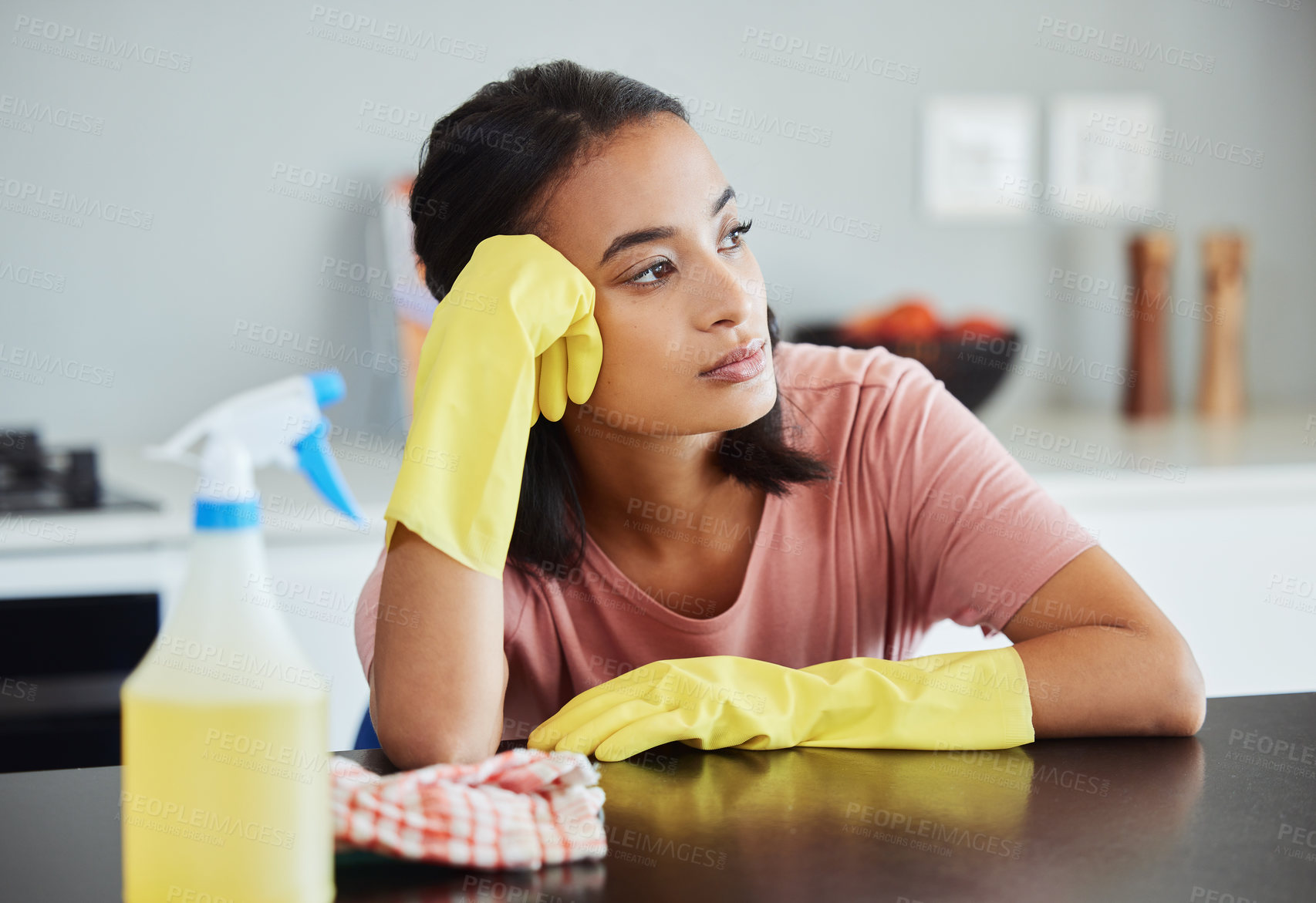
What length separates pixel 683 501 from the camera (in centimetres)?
127

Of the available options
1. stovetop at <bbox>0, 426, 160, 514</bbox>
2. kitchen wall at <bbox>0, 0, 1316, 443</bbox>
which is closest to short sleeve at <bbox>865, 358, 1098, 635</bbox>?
stovetop at <bbox>0, 426, 160, 514</bbox>

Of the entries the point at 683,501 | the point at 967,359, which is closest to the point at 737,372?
the point at 683,501

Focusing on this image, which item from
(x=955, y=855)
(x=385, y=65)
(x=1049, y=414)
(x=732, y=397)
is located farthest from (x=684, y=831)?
(x=1049, y=414)

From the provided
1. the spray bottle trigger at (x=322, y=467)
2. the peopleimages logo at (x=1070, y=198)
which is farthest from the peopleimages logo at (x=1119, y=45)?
the spray bottle trigger at (x=322, y=467)

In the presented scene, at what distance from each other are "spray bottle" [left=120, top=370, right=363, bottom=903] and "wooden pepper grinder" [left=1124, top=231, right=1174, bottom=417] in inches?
89.8

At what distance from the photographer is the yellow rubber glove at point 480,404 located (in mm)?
871

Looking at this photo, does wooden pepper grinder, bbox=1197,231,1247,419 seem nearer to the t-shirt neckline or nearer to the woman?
the woman

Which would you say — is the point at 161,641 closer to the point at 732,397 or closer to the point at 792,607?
the point at 732,397

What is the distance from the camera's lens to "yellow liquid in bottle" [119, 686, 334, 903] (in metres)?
0.54

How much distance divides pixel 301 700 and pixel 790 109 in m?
2.06

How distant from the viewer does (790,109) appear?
2410 mm

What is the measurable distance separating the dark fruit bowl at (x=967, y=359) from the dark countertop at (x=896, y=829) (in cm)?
131

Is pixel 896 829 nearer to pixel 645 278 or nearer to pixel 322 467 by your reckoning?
pixel 322 467

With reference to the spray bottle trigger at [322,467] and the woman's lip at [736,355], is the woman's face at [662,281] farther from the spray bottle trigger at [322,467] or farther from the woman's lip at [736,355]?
the spray bottle trigger at [322,467]
